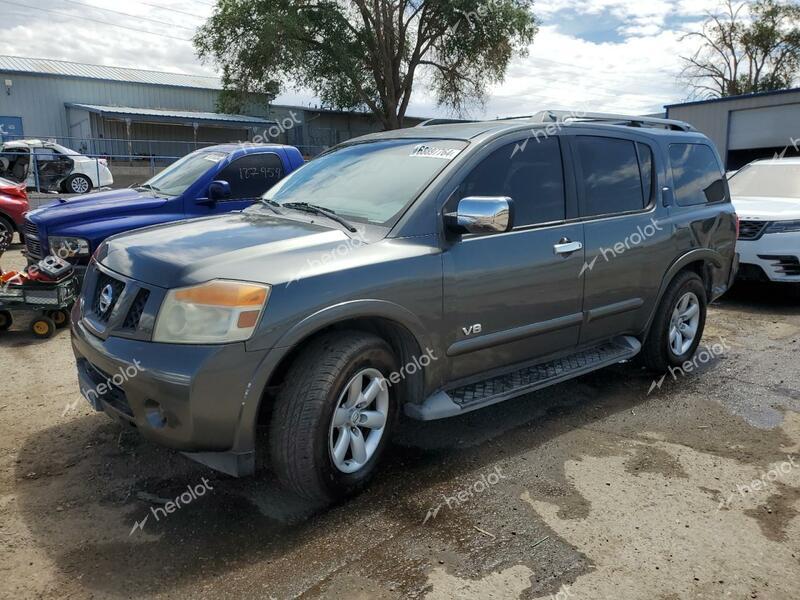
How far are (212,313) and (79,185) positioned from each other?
62.1 feet

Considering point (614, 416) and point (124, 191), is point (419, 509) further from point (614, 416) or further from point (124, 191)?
point (124, 191)

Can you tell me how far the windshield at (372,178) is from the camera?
3.59 metres

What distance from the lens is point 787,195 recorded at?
8688mm

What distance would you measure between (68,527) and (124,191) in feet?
17.2

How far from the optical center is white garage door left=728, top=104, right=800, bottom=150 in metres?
21.4

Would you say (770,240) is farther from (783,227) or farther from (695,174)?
(695,174)

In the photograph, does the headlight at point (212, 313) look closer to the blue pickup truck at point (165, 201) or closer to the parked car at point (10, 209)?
the blue pickup truck at point (165, 201)

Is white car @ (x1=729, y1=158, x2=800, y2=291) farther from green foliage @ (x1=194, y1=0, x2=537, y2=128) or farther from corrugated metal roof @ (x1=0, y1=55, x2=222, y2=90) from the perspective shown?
corrugated metal roof @ (x1=0, y1=55, x2=222, y2=90)

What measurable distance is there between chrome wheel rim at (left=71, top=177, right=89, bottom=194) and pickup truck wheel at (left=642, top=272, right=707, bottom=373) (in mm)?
18331

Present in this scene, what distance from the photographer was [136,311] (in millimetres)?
2977

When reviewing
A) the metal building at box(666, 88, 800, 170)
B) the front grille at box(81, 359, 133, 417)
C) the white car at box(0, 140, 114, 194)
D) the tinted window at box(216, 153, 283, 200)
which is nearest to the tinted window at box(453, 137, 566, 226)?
the front grille at box(81, 359, 133, 417)

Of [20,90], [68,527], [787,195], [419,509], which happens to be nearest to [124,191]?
[68,527]

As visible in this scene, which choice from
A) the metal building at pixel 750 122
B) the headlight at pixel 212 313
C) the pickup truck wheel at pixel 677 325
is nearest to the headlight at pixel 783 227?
the pickup truck wheel at pixel 677 325

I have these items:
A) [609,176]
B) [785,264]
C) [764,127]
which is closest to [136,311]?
[609,176]
